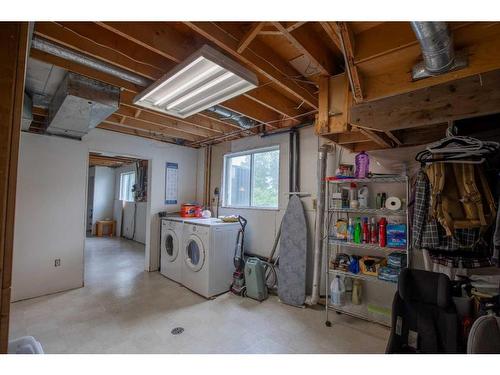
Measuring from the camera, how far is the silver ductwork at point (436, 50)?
1.01 m

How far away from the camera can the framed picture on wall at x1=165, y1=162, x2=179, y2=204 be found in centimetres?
438

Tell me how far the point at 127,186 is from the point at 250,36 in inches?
292

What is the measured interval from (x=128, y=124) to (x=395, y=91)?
3422 mm

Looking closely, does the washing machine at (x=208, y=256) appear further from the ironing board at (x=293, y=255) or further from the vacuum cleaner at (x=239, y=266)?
the ironing board at (x=293, y=255)

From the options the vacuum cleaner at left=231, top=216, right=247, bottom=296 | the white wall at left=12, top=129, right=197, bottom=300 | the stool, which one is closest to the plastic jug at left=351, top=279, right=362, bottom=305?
the vacuum cleaner at left=231, top=216, right=247, bottom=296

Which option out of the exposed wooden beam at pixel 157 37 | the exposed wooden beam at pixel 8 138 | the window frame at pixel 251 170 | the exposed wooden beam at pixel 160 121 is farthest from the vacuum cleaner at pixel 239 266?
the exposed wooden beam at pixel 8 138

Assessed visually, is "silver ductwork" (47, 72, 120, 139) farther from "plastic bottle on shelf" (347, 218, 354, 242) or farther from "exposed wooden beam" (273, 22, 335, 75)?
"plastic bottle on shelf" (347, 218, 354, 242)

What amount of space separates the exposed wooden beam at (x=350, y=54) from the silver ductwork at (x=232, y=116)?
1608 mm

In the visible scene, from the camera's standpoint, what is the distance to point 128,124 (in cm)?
→ 344

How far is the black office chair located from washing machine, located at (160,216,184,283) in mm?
2814

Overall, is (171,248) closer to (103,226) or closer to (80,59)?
(80,59)

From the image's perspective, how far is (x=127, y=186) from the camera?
299 inches
